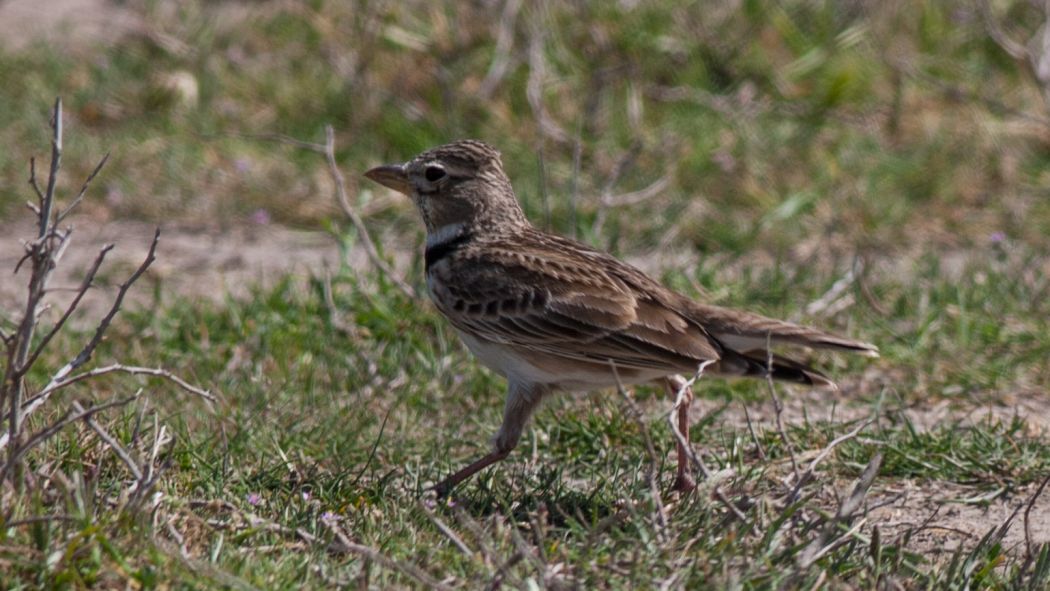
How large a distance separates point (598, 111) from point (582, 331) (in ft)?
13.5

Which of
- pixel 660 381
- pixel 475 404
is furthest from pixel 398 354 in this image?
pixel 660 381

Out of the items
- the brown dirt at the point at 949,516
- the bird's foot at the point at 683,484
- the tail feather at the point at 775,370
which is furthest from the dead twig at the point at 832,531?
the tail feather at the point at 775,370

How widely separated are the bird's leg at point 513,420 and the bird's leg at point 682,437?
0.47 m

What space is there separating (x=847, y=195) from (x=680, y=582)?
5.06 m

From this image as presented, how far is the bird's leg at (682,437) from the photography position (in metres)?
4.47

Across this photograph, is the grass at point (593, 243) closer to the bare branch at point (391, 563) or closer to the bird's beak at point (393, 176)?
the bare branch at point (391, 563)

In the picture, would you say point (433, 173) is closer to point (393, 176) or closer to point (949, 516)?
point (393, 176)

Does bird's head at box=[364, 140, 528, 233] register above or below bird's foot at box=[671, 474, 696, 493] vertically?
above

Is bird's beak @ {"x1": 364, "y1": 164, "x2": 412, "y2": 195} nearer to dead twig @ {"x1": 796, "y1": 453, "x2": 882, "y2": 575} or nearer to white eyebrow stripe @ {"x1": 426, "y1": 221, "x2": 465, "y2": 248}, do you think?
white eyebrow stripe @ {"x1": 426, "y1": 221, "x2": 465, "y2": 248}

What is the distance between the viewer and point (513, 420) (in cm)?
507

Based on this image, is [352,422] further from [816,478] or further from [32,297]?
[32,297]

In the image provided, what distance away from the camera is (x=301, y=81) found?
9.47m

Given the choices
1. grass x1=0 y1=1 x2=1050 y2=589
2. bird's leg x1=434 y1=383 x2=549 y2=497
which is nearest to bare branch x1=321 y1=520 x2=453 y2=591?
grass x1=0 y1=1 x2=1050 y2=589

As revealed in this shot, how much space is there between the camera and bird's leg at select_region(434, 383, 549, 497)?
16.2ft
